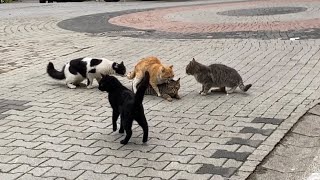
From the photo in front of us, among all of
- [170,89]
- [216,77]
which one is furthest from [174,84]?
[216,77]

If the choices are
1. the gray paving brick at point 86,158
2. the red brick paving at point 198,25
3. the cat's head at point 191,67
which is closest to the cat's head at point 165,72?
the cat's head at point 191,67

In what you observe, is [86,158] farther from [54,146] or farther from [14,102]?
[14,102]

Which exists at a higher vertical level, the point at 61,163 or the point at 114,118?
the point at 114,118

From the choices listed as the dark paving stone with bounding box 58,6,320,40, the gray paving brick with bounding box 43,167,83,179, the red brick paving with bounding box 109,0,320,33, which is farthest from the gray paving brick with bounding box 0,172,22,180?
the red brick paving with bounding box 109,0,320,33

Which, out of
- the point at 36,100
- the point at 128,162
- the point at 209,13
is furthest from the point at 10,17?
the point at 128,162

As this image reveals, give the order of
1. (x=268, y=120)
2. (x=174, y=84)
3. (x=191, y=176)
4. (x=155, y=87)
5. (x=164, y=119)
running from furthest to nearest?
(x=155, y=87), (x=174, y=84), (x=164, y=119), (x=268, y=120), (x=191, y=176)

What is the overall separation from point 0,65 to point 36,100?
3.10m

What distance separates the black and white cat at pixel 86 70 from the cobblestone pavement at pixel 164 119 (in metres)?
0.19

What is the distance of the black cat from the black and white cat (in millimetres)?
1803

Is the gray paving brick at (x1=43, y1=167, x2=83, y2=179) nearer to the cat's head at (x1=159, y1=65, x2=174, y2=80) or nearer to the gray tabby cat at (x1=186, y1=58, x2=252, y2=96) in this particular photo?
the cat's head at (x1=159, y1=65, x2=174, y2=80)

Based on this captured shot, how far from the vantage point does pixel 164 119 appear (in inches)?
239

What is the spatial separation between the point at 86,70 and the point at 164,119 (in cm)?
177

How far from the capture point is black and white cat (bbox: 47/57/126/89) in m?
7.21

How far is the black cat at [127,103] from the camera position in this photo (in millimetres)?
5016
